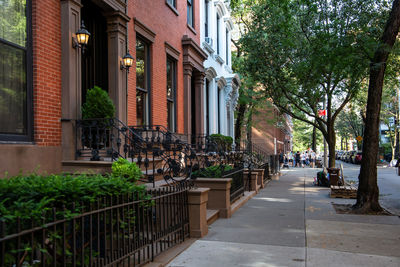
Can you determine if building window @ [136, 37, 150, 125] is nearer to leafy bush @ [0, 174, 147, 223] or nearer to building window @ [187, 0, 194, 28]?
building window @ [187, 0, 194, 28]

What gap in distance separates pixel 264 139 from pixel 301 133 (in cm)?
5429

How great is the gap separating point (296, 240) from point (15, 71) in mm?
5717

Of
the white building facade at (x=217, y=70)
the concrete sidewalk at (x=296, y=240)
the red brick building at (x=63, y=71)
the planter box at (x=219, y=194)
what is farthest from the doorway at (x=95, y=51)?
the white building facade at (x=217, y=70)

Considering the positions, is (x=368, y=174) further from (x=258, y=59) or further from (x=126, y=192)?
(x=258, y=59)

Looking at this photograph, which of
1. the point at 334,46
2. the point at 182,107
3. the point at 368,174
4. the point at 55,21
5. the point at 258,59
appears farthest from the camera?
the point at 258,59

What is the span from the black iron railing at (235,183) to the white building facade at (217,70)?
21.4 feet

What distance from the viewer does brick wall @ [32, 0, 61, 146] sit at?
22.2 ft

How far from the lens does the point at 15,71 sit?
6.45 meters

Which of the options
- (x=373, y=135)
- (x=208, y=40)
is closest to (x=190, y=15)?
(x=208, y=40)

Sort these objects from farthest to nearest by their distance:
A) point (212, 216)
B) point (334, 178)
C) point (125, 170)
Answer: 1. point (334, 178)
2. point (212, 216)
3. point (125, 170)

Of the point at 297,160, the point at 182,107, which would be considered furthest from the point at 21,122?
the point at 297,160

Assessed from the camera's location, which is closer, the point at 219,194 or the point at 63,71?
the point at 63,71

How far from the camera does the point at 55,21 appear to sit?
7297mm

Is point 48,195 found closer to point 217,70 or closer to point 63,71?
point 63,71
